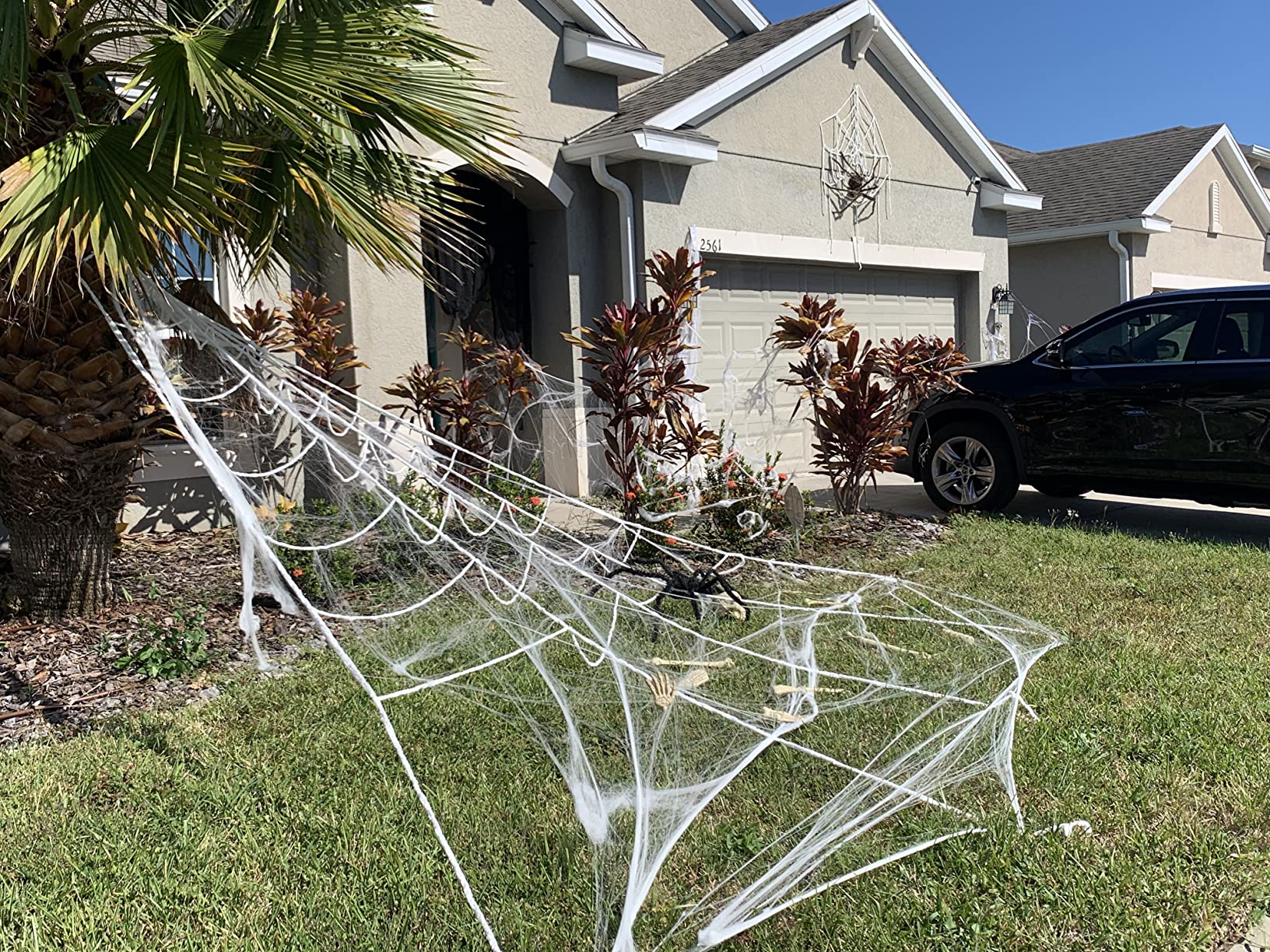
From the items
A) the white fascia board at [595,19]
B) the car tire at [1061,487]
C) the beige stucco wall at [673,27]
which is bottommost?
the car tire at [1061,487]

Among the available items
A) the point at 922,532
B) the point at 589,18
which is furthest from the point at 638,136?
the point at 922,532

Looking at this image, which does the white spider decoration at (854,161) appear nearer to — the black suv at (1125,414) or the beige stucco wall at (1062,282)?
the black suv at (1125,414)

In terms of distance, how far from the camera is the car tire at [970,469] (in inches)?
332

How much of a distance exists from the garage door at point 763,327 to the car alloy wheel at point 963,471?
2228 mm

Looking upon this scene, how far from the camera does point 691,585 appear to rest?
5.26 metres

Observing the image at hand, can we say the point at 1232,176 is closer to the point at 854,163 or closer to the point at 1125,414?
the point at 854,163

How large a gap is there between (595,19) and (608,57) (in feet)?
1.12

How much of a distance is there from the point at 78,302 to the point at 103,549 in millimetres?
1327

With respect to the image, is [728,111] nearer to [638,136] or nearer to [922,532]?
[638,136]

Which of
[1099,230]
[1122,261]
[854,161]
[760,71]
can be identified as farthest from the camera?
[1122,261]

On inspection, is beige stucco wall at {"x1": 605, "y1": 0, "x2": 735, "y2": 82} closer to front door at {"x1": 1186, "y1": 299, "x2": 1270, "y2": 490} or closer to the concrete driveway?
the concrete driveway

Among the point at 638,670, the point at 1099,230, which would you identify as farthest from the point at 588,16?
the point at 1099,230

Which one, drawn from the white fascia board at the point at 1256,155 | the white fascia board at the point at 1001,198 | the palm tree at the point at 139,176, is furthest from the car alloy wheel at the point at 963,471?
the white fascia board at the point at 1256,155

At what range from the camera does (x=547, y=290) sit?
9633 mm
